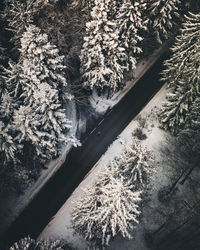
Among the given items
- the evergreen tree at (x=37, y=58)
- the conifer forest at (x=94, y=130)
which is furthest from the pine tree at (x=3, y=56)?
the evergreen tree at (x=37, y=58)

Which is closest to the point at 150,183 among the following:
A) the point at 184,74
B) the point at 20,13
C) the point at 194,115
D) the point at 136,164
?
the point at 194,115

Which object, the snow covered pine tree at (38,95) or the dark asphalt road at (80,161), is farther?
the dark asphalt road at (80,161)

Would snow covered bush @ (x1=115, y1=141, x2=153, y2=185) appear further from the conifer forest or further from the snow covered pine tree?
the snow covered pine tree

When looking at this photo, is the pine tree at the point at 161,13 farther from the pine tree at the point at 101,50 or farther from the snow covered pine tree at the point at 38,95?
the snow covered pine tree at the point at 38,95

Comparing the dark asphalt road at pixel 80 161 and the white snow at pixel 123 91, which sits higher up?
the white snow at pixel 123 91

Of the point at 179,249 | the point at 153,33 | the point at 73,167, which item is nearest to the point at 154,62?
the point at 153,33

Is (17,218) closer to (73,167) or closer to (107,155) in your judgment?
(73,167)
